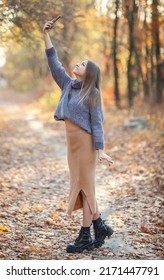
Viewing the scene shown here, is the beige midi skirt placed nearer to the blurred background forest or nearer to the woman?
the woman

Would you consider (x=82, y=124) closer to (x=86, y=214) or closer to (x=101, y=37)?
(x=86, y=214)

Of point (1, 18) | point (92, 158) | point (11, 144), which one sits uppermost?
point (1, 18)

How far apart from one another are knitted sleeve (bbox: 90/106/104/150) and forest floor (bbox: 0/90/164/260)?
136 cm

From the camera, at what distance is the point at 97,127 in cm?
483

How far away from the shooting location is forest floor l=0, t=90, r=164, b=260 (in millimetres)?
5367

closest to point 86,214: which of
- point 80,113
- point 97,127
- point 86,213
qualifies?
point 86,213

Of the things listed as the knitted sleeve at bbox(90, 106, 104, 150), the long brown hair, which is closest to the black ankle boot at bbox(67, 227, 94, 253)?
the knitted sleeve at bbox(90, 106, 104, 150)
